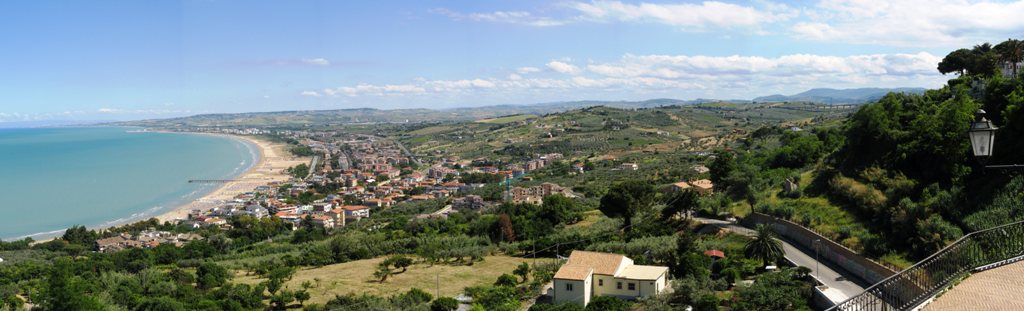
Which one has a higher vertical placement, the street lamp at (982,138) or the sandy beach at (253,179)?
the street lamp at (982,138)

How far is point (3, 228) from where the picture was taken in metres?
57.0

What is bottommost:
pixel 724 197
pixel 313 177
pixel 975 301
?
pixel 313 177

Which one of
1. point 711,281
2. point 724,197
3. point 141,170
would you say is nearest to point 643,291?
point 711,281

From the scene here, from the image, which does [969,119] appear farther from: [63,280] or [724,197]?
[63,280]

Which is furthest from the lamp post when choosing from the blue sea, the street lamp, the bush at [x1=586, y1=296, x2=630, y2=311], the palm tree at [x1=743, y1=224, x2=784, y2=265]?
the blue sea

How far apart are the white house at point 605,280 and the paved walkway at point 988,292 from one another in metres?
13.8

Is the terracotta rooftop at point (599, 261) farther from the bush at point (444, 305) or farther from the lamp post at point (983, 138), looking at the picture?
the lamp post at point (983, 138)

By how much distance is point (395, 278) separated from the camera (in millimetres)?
27703

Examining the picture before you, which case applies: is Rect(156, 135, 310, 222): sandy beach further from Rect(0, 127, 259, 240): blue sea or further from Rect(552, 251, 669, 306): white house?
Rect(552, 251, 669, 306): white house

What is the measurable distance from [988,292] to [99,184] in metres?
97.6

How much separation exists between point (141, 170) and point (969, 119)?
107121mm

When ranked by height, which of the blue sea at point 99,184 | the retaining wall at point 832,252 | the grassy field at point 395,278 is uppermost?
the retaining wall at point 832,252

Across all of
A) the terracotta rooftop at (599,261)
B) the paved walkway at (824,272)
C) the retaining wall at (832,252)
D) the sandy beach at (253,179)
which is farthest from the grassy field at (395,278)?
the sandy beach at (253,179)

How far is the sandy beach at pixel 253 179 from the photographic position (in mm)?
66644
